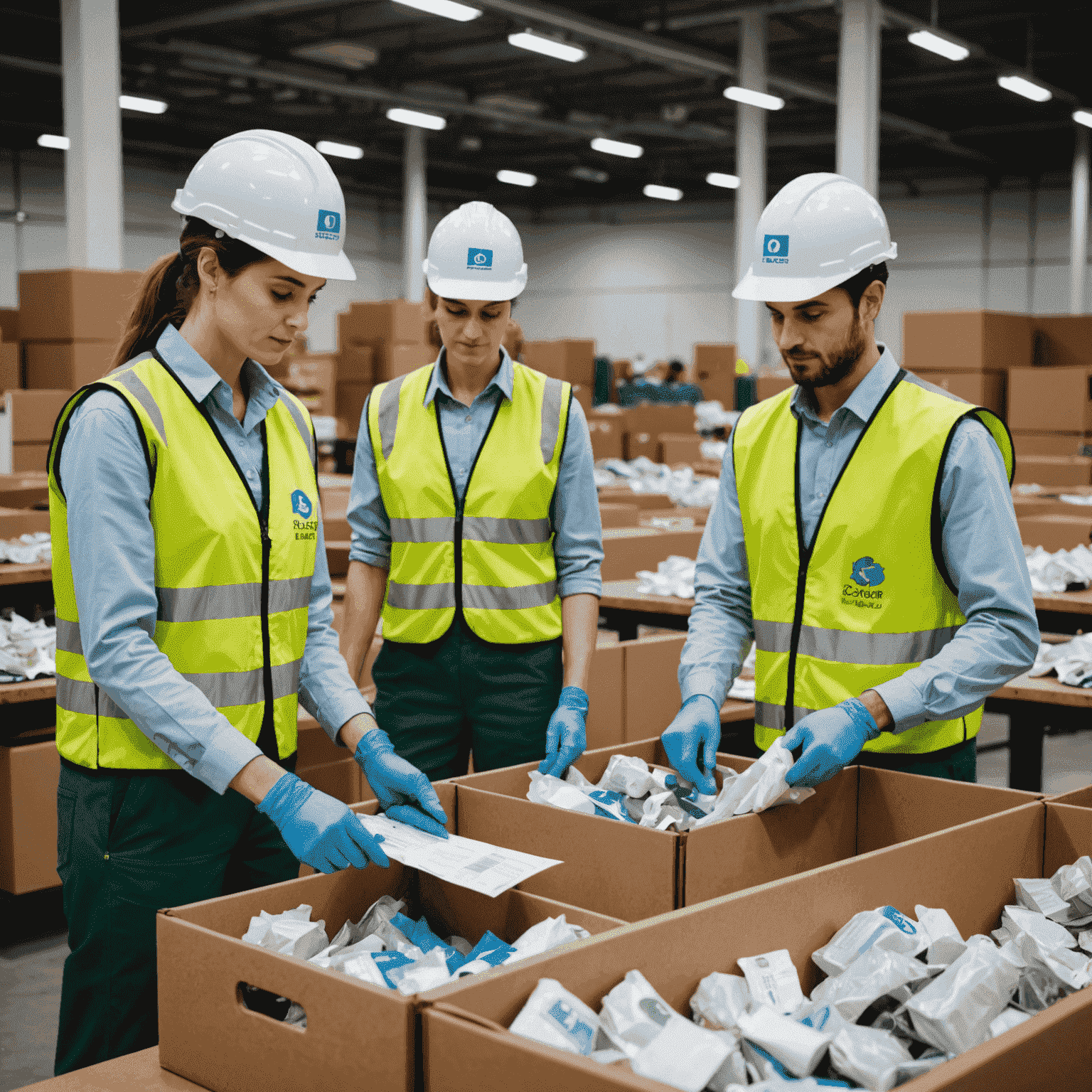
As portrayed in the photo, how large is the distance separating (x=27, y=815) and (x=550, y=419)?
2.02 m

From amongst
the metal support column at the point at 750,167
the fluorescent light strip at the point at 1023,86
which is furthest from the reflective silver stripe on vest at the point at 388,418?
the fluorescent light strip at the point at 1023,86

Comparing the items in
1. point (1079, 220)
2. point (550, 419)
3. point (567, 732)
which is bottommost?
point (567, 732)

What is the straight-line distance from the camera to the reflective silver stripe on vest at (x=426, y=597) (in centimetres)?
250

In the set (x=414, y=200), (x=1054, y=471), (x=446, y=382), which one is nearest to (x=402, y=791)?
(x=446, y=382)

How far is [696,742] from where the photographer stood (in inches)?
75.3

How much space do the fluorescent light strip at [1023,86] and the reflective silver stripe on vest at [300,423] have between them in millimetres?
12015

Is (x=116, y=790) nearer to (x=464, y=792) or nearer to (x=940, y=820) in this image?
(x=464, y=792)

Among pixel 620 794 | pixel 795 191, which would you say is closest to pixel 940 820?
pixel 620 794

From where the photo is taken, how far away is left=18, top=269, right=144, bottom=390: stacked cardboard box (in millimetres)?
7930

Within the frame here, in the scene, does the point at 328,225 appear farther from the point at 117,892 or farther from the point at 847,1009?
the point at 847,1009

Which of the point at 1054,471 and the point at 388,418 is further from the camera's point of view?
the point at 1054,471

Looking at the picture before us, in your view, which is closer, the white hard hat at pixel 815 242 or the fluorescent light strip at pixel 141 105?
the white hard hat at pixel 815 242

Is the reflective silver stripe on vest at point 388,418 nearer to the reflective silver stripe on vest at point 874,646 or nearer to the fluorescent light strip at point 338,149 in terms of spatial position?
the reflective silver stripe on vest at point 874,646

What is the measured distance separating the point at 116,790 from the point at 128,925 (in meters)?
0.18
